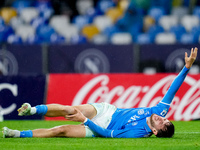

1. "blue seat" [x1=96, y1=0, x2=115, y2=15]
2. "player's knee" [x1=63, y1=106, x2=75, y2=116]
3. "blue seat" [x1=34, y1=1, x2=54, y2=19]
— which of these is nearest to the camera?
"player's knee" [x1=63, y1=106, x2=75, y2=116]

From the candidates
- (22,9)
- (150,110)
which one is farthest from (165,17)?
(150,110)

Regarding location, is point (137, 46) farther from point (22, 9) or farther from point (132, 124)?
point (132, 124)

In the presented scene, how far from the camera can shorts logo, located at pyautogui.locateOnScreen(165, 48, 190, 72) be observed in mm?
16047

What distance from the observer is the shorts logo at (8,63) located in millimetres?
16111

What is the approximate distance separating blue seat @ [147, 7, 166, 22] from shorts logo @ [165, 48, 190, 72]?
3462mm

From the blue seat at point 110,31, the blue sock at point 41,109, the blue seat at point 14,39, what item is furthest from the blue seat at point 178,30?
the blue sock at point 41,109

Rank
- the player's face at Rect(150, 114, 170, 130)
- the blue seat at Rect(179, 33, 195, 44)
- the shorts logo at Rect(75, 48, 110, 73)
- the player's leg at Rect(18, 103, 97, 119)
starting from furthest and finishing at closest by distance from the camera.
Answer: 1. the blue seat at Rect(179, 33, 195, 44)
2. the shorts logo at Rect(75, 48, 110, 73)
3. the player's face at Rect(150, 114, 170, 130)
4. the player's leg at Rect(18, 103, 97, 119)

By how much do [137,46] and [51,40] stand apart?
376 cm

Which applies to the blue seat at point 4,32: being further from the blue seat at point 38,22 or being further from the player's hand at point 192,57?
the player's hand at point 192,57

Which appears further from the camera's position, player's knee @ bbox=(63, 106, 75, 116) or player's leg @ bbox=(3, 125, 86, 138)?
player's leg @ bbox=(3, 125, 86, 138)

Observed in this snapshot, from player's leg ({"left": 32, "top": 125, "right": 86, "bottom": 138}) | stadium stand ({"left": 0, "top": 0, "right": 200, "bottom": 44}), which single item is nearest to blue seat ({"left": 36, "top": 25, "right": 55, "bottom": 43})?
stadium stand ({"left": 0, "top": 0, "right": 200, "bottom": 44})

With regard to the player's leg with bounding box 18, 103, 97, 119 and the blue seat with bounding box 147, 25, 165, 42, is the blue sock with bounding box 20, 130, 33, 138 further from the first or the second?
the blue seat with bounding box 147, 25, 165, 42

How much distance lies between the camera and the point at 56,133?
837cm

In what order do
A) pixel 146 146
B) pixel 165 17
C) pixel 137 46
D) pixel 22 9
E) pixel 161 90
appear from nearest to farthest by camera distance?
pixel 146 146, pixel 161 90, pixel 137 46, pixel 165 17, pixel 22 9
